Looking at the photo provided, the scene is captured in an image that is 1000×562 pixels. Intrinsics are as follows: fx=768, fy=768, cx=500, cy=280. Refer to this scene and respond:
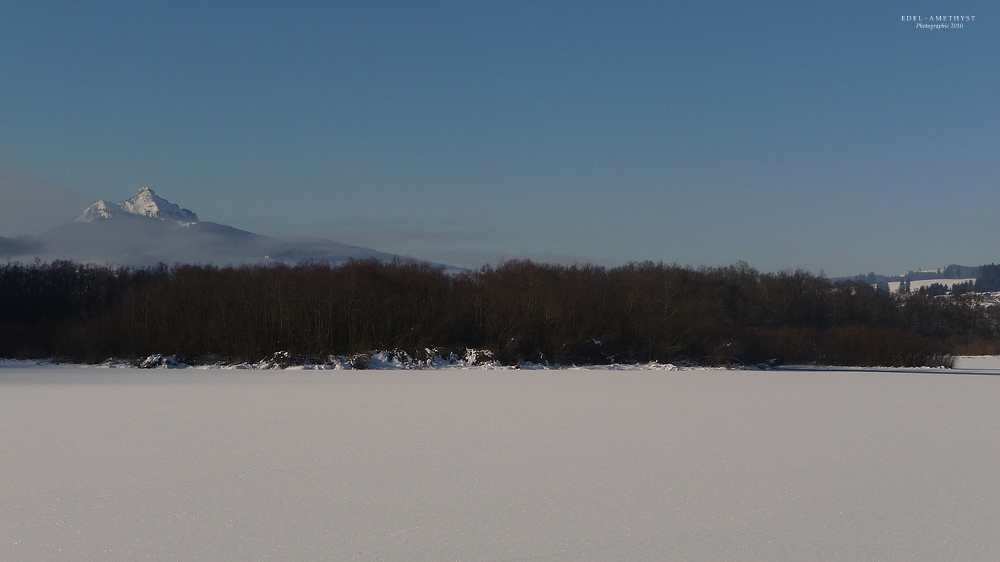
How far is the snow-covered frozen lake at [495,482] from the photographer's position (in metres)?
6.08

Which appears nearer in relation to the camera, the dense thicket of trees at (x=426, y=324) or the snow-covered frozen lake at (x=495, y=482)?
the snow-covered frozen lake at (x=495, y=482)

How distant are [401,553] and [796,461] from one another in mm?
5711

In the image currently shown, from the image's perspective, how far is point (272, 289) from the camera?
38219 millimetres

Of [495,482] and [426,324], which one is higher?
[426,324]

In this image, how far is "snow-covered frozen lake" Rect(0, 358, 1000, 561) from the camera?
→ 239 inches

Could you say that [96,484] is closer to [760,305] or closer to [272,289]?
[272,289]

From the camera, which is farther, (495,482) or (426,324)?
(426,324)

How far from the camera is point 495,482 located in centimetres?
820

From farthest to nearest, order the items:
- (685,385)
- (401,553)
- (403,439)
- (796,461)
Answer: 1. (685,385)
2. (403,439)
3. (796,461)
4. (401,553)

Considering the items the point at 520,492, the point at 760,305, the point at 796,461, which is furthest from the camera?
the point at 760,305

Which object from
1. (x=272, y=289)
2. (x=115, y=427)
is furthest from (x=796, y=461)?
(x=272, y=289)

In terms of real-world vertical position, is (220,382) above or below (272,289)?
below

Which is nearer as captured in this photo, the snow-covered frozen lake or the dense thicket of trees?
the snow-covered frozen lake

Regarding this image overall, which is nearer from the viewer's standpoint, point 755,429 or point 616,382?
point 755,429
